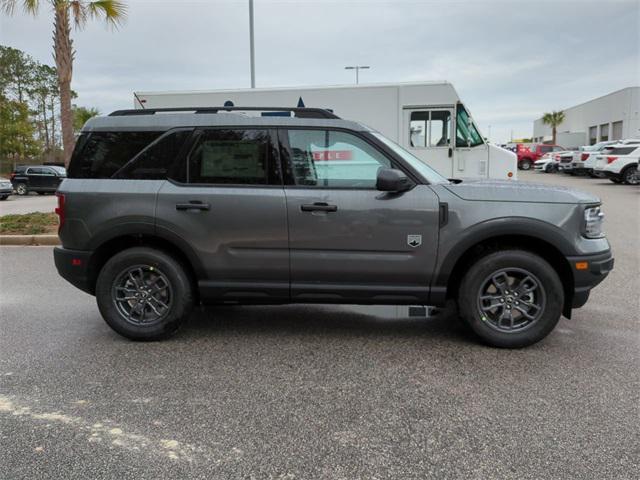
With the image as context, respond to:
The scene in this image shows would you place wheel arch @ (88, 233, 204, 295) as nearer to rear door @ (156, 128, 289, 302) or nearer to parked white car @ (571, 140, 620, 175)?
rear door @ (156, 128, 289, 302)

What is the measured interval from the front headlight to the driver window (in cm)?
166

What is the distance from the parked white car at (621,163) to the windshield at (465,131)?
14.8 meters

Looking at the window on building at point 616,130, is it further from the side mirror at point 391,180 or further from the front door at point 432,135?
the side mirror at point 391,180

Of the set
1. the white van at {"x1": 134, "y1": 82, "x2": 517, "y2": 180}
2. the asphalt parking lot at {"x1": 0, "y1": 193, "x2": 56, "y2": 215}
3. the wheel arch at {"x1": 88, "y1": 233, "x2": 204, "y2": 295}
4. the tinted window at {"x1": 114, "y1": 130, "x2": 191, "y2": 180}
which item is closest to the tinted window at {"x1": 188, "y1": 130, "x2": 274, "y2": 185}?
the tinted window at {"x1": 114, "y1": 130, "x2": 191, "y2": 180}

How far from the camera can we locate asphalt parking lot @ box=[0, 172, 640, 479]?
109 inches

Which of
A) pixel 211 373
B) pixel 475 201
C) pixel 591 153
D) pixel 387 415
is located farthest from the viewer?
pixel 591 153

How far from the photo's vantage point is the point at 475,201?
4254mm

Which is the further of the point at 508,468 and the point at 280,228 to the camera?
the point at 280,228

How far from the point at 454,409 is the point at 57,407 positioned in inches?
99.8

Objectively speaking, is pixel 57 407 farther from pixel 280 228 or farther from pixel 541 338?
pixel 541 338

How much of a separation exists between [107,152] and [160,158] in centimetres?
49

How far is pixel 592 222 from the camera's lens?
14.2 ft

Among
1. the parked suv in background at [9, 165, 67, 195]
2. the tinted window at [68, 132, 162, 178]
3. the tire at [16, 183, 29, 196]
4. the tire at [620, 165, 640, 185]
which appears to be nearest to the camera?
the tinted window at [68, 132, 162, 178]

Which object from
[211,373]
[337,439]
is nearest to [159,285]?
[211,373]
